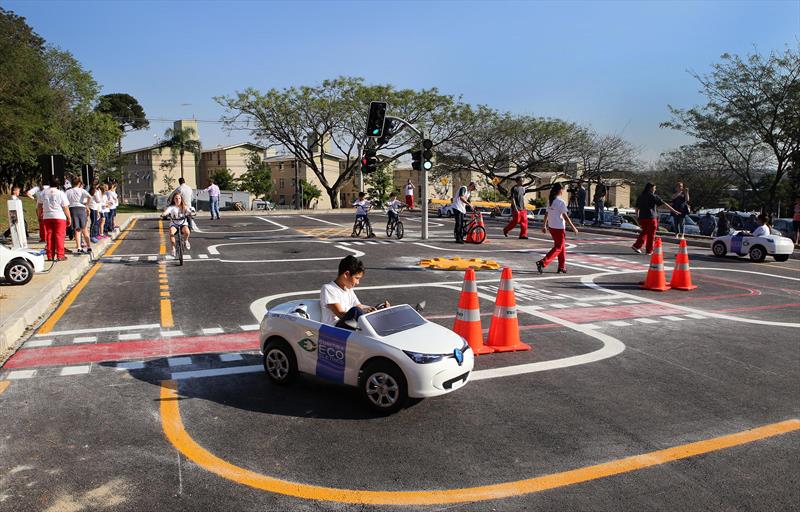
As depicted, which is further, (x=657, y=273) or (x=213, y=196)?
(x=213, y=196)

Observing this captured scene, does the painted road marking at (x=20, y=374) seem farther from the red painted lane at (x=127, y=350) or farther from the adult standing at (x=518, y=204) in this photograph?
the adult standing at (x=518, y=204)

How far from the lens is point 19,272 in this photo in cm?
1115

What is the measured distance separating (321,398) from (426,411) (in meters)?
1.07

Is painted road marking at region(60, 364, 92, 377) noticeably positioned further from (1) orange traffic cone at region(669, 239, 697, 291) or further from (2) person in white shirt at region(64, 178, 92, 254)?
(1) orange traffic cone at region(669, 239, 697, 291)

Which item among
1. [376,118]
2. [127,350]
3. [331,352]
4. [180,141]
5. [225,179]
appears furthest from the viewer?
[225,179]

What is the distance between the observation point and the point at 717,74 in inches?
1425

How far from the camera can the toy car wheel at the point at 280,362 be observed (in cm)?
616

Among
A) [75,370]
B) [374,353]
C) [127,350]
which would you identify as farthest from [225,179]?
[374,353]

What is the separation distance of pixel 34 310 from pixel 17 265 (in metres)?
2.67

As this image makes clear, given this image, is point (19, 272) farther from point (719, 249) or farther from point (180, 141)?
point (180, 141)

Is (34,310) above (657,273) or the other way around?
the other way around

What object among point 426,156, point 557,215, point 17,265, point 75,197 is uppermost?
point 426,156

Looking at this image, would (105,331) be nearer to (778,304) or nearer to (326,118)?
(778,304)

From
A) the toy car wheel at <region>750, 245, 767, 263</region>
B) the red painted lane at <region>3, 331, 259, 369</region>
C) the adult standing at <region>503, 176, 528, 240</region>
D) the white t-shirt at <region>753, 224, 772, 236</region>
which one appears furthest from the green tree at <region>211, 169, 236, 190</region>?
the red painted lane at <region>3, 331, 259, 369</region>
